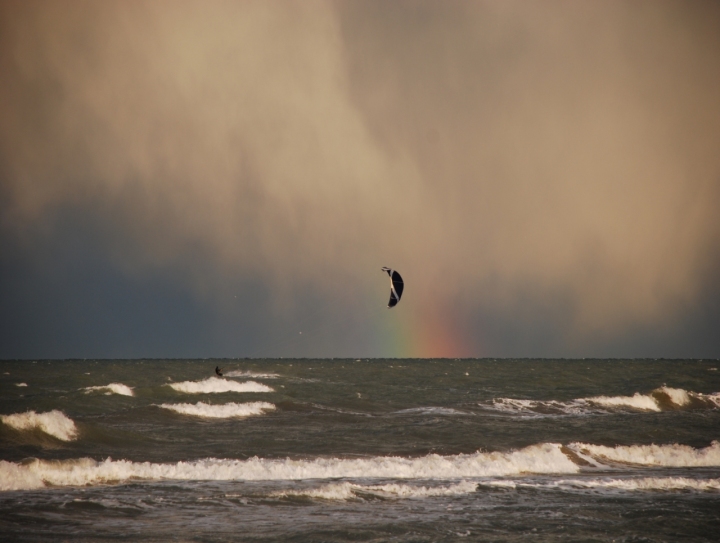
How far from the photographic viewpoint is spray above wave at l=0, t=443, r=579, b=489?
53.0 ft

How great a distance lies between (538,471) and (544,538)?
285 inches

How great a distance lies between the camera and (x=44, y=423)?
73.5ft

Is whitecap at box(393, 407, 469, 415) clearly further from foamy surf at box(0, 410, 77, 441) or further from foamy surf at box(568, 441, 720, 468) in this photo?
foamy surf at box(0, 410, 77, 441)

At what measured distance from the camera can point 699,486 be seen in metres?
16.2

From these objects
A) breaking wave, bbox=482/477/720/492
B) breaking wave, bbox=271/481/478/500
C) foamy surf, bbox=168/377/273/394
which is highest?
foamy surf, bbox=168/377/273/394

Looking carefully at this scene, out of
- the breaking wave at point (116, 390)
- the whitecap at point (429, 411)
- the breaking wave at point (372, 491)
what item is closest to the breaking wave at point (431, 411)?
the whitecap at point (429, 411)

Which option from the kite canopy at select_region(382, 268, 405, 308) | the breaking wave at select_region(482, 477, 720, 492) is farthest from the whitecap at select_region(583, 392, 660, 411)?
the breaking wave at select_region(482, 477, 720, 492)

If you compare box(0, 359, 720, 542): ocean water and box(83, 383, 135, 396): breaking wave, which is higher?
box(83, 383, 135, 396): breaking wave

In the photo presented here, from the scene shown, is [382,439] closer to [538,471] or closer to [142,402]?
[538,471]

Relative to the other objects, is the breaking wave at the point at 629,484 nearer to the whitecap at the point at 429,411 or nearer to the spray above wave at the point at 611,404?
the whitecap at the point at 429,411

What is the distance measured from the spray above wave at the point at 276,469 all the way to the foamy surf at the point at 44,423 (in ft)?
18.5

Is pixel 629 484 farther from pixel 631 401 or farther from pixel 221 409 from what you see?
pixel 631 401

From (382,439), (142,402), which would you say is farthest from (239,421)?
(142,402)

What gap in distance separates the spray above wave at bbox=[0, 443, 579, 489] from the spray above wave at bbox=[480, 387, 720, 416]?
1465 centimetres
